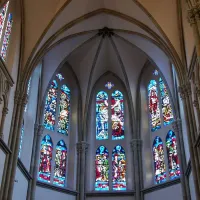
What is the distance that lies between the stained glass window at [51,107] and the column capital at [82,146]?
1782mm

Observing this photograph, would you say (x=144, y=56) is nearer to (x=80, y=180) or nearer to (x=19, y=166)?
(x=80, y=180)

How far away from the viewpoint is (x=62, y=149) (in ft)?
66.6

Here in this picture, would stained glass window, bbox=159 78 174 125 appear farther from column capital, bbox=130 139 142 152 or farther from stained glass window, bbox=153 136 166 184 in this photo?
column capital, bbox=130 139 142 152

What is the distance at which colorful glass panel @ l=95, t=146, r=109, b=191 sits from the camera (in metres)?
19.8

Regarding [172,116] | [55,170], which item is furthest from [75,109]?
[172,116]

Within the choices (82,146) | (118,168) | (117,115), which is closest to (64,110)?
(82,146)

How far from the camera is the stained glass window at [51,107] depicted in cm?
2027

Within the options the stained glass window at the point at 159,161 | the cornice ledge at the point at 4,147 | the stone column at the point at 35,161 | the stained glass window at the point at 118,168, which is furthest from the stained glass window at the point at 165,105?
the cornice ledge at the point at 4,147

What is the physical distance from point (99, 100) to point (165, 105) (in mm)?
4404

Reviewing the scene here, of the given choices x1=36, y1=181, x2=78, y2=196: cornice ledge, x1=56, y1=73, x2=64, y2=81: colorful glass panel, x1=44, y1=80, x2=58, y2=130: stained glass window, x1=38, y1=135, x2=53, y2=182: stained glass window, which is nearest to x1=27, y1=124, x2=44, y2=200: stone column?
x1=36, y1=181, x2=78, y2=196: cornice ledge

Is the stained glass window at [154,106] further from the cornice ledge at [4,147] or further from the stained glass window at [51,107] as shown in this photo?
the cornice ledge at [4,147]

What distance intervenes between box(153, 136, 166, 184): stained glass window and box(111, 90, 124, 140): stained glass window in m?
2.30

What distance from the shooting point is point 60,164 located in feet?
64.8

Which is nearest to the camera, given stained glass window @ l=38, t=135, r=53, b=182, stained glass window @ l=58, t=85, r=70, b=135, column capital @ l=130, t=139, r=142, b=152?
stained glass window @ l=38, t=135, r=53, b=182
